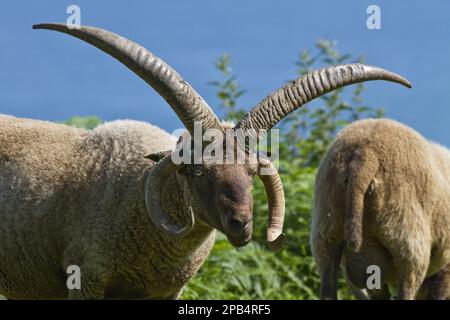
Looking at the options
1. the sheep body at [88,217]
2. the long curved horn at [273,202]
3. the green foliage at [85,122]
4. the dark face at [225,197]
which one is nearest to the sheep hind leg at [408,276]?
the sheep body at [88,217]

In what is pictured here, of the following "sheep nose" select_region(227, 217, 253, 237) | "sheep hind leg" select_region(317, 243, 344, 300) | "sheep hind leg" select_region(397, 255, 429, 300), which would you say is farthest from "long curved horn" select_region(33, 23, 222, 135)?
"sheep hind leg" select_region(397, 255, 429, 300)

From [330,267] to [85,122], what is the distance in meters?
4.47

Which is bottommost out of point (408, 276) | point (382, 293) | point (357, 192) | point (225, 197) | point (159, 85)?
point (382, 293)

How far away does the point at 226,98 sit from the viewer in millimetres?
13875

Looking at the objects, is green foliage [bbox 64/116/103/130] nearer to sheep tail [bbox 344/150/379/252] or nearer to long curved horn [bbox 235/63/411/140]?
sheep tail [bbox 344/150/379/252]

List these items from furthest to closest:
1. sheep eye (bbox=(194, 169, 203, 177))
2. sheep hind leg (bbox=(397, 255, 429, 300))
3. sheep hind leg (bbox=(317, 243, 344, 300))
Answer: sheep hind leg (bbox=(317, 243, 344, 300)) < sheep hind leg (bbox=(397, 255, 429, 300)) < sheep eye (bbox=(194, 169, 203, 177))

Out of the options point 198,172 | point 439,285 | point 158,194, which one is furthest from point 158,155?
point 439,285

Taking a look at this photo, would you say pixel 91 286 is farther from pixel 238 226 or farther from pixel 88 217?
pixel 238 226

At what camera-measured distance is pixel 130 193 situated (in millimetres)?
6863

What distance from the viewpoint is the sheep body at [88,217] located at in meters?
6.76

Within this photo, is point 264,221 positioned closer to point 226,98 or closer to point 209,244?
point 226,98

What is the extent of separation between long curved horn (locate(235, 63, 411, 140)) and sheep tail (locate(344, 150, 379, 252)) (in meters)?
1.50

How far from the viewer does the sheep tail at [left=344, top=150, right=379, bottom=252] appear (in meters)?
8.41

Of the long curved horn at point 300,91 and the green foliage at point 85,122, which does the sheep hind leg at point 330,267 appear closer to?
the long curved horn at point 300,91
